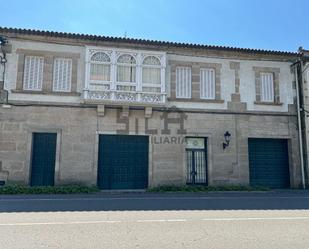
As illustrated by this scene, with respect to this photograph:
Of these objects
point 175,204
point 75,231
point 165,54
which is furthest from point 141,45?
point 75,231

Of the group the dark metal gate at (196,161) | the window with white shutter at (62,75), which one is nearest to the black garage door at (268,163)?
the dark metal gate at (196,161)

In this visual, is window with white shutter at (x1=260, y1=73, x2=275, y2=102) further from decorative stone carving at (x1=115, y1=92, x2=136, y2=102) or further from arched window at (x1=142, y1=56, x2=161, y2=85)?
decorative stone carving at (x1=115, y1=92, x2=136, y2=102)

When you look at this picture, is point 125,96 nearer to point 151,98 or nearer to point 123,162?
point 151,98

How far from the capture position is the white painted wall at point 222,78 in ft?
48.4

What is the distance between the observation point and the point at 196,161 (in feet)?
53.4

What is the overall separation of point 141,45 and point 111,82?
103 inches

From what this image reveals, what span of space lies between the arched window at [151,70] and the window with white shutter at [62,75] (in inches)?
147

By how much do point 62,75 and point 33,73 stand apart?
1.36 m

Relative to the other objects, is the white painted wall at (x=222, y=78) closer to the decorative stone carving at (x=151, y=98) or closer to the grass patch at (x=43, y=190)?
the decorative stone carving at (x=151, y=98)

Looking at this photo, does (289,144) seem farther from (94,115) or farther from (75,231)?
(75,231)

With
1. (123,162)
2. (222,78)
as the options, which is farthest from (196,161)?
(222,78)

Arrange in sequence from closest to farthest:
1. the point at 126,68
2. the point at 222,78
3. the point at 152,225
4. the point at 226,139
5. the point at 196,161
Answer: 1. the point at 152,225
2. the point at 126,68
3. the point at 226,139
4. the point at 196,161
5. the point at 222,78

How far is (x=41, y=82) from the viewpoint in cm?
1499

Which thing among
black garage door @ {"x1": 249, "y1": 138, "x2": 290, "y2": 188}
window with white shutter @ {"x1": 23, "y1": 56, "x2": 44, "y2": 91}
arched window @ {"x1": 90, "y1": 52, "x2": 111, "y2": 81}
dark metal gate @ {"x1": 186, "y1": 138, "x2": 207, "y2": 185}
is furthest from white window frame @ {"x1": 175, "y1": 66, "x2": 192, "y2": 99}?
window with white shutter @ {"x1": 23, "y1": 56, "x2": 44, "y2": 91}
